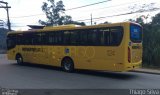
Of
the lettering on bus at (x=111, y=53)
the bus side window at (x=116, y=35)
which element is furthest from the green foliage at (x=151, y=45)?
the bus side window at (x=116, y=35)

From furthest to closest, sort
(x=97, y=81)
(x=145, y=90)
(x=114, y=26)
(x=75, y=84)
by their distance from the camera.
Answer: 1. (x=114, y=26)
2. (x=97, y=81)
3. (x=75, y=84)
4. (x=145, y=90)

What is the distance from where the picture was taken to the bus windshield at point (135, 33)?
14717 mm

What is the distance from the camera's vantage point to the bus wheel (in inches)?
685

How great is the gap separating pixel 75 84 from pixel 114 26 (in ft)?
12.9

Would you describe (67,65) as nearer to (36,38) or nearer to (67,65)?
(67,65)

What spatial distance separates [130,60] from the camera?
1467 centimetres

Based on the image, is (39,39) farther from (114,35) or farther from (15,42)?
(114,35)

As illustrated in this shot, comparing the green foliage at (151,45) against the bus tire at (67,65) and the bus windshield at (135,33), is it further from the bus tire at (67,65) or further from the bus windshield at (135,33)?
the bus tire at (67,65)

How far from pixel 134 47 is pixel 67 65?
4747 mm

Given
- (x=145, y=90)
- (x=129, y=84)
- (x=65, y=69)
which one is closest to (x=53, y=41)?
(x=65, y=69)

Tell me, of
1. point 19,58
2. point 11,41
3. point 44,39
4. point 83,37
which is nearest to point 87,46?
point 83,37

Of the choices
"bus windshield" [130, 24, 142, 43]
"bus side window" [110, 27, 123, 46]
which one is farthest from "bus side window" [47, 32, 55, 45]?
"bus windshield" [130, 24, 142, 43]

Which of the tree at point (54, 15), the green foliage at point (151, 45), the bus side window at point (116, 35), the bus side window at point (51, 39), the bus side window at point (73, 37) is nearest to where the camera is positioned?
the bus side window at point (116, 35)

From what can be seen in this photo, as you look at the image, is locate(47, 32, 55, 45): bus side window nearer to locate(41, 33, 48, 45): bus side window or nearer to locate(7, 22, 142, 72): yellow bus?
locate(7, 22, 142, 72): yellow bus
